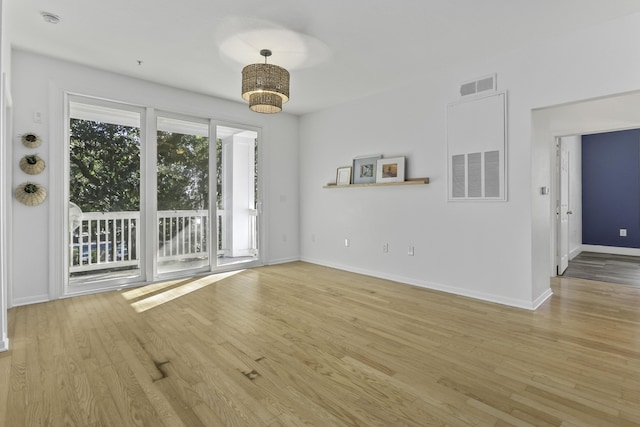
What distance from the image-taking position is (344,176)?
521 centimetres

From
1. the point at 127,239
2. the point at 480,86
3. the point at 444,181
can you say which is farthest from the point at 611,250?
the point at 127,239

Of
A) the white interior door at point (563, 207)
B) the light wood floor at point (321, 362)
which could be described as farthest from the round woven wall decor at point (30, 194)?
the white interior door at point (563, 207)

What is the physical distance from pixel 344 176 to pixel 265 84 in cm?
240

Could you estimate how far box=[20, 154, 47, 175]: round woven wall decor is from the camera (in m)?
3.46

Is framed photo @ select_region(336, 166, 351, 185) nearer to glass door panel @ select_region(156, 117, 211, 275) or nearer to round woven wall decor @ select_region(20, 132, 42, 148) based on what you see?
glass door panel @ select_region(156, 117, 211, 275)


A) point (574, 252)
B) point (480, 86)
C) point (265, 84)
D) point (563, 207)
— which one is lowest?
point (574, 252)

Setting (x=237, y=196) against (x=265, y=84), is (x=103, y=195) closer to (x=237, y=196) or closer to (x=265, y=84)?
(x=237, y=196)

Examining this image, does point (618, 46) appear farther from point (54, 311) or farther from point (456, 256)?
point (54, 311)

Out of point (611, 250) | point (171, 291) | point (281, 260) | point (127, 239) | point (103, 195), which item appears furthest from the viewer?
point (611, 250)

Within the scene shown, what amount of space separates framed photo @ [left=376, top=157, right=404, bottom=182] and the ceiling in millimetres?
1109

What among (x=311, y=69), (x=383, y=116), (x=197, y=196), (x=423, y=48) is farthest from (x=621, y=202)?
(x=197, y=196)

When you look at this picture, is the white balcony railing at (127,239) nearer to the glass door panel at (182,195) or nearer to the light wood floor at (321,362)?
the glass door panel at (182,195)

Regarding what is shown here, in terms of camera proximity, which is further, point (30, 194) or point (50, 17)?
point (30, 194)

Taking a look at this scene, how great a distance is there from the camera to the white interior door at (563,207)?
4711 mm
